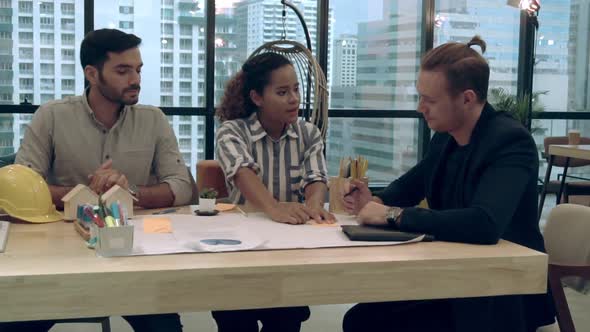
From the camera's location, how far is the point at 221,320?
87.2 inches

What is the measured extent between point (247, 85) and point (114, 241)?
126 cm

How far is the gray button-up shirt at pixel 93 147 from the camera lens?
2531 millimetres

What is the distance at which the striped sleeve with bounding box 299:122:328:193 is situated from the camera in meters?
2.55

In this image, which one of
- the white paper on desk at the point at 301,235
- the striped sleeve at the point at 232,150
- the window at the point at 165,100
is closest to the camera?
the white paper on desk at the point at 301,235

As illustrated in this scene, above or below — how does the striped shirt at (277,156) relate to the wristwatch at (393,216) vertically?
above

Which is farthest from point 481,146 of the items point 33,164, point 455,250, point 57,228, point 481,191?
point 33,164

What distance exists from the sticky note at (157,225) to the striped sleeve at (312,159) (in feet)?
2.29

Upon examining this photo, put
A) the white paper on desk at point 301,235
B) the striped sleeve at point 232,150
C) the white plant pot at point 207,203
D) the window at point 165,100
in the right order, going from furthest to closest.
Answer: the window at point 165,100 < the striped sleeve at point 232,150 < the white plant pot at point 207,203 < the white paper on desk at point 301,235

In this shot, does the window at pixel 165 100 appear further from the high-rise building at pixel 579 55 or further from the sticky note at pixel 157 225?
the sticky note at pixel 157 225

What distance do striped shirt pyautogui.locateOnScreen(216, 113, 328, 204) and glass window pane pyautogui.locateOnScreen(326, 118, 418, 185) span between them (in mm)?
4385

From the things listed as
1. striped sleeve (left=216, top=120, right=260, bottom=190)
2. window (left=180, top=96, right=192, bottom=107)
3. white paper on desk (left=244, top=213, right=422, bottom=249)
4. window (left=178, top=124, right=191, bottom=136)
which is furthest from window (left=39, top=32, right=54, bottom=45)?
white paper on desk (left=244, top=213, right=422, bottom=249)

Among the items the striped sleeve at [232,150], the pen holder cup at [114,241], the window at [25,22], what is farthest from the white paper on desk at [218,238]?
the window at [25,22]

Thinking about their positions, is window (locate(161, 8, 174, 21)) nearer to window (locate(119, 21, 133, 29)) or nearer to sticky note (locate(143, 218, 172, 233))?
window (locate(119, 21, 133, 29))

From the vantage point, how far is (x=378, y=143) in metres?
7.28
